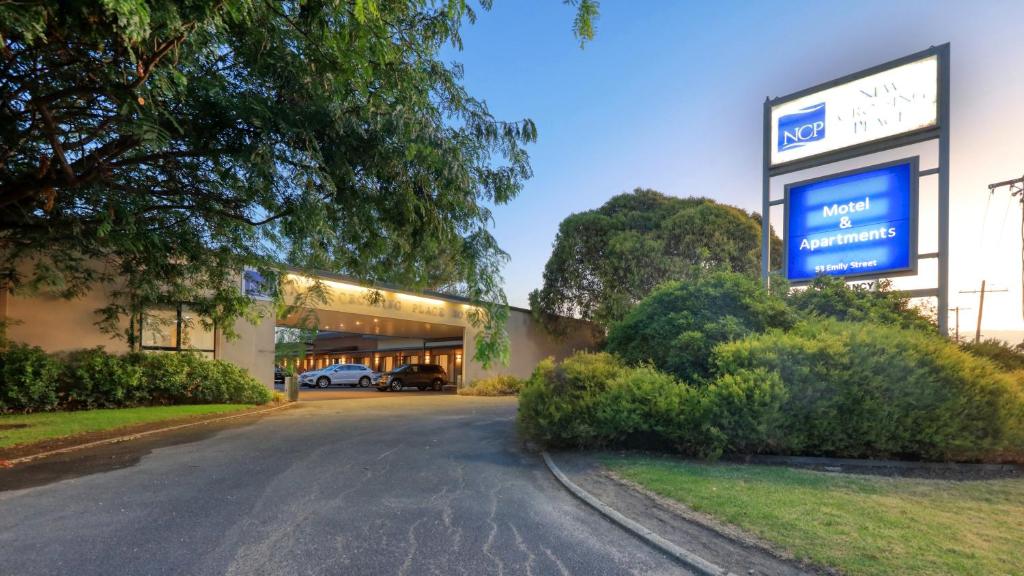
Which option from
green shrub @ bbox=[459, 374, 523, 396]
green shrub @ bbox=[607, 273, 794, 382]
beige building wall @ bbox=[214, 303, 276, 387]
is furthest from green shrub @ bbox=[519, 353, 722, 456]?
green shrub @ bbox=[459, 374, 523, 396]

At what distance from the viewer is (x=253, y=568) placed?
4172 millimetres

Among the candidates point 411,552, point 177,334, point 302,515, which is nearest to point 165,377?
point 177,334

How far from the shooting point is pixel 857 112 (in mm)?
12859

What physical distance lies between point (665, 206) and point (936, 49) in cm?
1792

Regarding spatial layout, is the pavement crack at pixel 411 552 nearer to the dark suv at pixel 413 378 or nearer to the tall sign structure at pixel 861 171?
the tall sign structure at pixel 861 171

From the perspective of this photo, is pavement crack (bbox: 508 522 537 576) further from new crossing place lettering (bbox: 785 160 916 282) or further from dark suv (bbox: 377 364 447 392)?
dark suv (bbox: 377 364 447 392)

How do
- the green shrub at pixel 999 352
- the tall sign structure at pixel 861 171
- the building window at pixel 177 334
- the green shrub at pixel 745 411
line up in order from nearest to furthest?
the green shrub at pixel 745 411 < the green shrub at pixel 999 352 < the tall sign structure at pixel 861 171 < the building window at pixel 177 334

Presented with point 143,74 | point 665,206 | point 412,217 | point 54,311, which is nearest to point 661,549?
point 412,217

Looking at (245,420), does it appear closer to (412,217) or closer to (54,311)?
(54,311)

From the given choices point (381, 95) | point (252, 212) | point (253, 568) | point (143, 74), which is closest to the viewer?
point (253, 568)

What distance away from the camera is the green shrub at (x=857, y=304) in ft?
37.1

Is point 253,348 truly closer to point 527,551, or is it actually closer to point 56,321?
point 56,321

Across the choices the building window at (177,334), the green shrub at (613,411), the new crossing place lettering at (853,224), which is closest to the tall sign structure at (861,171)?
the new crossing place lettering at (853,224)

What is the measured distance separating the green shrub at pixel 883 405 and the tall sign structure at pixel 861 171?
3516mm
